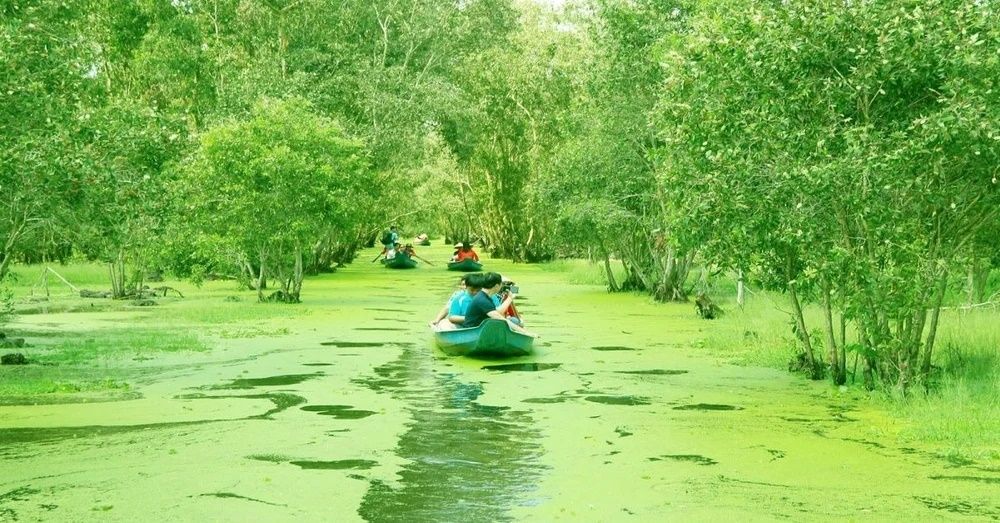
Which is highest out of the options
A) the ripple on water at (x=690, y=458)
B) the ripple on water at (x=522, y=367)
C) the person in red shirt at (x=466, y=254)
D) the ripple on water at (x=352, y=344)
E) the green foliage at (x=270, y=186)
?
the green foliage at (x=270, y=186)

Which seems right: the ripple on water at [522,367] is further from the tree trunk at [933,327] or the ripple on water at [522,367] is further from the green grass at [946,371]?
the tree trunk at [933,327]

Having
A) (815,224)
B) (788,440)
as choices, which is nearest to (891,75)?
(815,224)

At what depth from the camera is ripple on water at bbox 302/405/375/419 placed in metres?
11.7

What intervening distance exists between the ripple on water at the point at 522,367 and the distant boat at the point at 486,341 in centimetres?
37

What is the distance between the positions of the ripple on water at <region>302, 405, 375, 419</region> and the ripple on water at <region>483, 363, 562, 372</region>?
148 inches

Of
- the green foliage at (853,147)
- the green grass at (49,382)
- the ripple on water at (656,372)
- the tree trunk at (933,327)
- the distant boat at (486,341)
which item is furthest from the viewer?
the distant boat at (486,341)

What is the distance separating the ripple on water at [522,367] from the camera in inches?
619

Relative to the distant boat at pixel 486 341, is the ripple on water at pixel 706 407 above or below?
below

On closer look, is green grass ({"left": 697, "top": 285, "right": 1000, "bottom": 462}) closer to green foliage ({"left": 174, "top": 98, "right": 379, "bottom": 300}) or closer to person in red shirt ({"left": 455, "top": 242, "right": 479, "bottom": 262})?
green foliage ({"left": 174, "top": 98, "right": 379, "bottom": 300})

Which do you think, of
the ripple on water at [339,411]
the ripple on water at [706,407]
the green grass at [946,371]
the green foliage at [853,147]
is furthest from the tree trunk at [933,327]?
the ripple on water at [339,411]

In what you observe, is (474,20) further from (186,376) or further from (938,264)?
(938,264)

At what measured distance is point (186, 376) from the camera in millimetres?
14516

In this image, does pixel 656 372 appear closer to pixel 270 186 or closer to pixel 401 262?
pixel 270 186

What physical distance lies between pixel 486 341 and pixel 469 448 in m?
6.43
